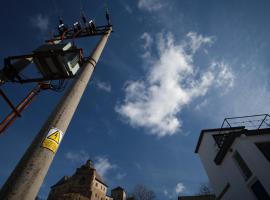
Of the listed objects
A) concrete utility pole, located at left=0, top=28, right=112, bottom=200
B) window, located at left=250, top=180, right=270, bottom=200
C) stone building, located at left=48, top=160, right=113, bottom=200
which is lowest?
concrete utility pole, located at left=0, top=28, right=112, bottom=200

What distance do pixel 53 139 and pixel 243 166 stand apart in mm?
15564

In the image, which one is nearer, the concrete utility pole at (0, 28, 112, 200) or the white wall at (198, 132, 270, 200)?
the concrete utility pole at (0, 28, 112, 200)

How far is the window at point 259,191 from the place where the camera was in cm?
1178

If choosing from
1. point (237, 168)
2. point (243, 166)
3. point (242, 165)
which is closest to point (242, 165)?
point (242, 165)

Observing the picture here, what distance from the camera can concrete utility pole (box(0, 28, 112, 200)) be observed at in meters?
2.29

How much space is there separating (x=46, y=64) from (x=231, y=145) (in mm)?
15356

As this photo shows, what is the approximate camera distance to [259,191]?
12320 mm

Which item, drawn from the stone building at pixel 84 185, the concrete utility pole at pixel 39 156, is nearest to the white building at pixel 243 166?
the concrete utility pole at pixel 39 156

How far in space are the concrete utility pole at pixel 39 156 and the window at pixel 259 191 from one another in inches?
550

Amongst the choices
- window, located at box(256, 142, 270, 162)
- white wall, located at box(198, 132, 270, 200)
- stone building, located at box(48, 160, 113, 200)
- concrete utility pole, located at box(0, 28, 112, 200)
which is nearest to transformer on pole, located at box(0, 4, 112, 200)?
concrete utility pole, located at box(0, 28, 112, 200)

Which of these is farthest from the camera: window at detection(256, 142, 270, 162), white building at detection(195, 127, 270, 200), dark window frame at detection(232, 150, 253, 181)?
dark window frame at detection(232, 150, 253, 181)

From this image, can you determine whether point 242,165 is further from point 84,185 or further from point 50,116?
point 84,185

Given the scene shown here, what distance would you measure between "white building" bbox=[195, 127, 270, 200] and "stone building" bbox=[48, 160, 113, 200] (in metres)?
42.4

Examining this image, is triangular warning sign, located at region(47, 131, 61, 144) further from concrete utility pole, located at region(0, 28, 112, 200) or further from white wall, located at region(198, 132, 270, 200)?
white wall, located at region(198, 132, 270, 200)
